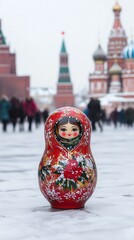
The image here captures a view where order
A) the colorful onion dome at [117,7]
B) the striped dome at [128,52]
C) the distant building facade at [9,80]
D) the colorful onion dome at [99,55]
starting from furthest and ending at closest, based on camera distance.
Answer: the colorful onion dome at [117,7]
the distant building facade at [9,80]
the colorful onion dome at [99,55]
the striped dome at [128,52]

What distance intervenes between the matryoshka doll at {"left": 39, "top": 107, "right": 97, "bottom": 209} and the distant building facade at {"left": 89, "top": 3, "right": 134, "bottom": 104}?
4085 inches

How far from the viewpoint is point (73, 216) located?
5664 millimetres

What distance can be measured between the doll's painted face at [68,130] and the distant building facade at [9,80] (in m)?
108

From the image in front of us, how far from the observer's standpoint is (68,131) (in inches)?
237

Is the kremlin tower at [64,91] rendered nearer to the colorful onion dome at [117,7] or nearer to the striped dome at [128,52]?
the colorful onion dome at [117,7]

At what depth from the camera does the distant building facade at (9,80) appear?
378ft

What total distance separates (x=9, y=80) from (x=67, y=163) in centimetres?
11113

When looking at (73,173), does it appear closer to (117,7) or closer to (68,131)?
(68,131)

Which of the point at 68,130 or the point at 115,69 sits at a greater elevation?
the point at 68,130

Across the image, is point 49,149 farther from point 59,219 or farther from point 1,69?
point 1,69

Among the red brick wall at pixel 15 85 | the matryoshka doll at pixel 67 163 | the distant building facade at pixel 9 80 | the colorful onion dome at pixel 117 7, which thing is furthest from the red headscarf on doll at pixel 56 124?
the colorful onion dome at pixel 117 7

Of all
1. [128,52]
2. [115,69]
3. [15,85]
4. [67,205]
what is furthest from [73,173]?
[15,85]

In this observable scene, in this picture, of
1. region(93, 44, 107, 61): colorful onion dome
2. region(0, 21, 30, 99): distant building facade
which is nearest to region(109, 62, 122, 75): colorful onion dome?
region(93, 44, 107, 61): colorful onion dome

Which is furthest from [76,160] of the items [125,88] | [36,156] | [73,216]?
[125,88]
